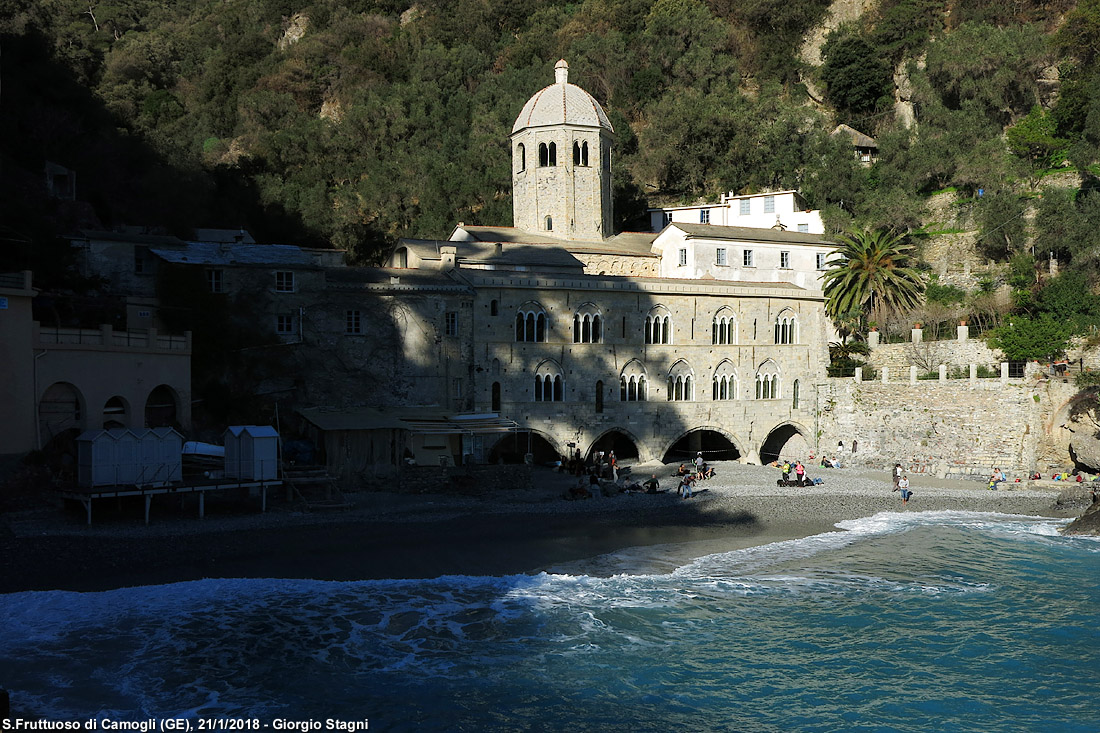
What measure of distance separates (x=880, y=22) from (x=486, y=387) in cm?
4476

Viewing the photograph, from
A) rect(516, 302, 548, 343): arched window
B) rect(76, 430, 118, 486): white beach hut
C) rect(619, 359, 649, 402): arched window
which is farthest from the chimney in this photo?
rect(76, 430, 118, 486): white beach hut

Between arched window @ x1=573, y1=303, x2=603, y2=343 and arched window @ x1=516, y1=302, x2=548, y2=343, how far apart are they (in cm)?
139

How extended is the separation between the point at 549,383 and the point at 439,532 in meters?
12.1

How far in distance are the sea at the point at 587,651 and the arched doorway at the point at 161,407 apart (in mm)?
11274

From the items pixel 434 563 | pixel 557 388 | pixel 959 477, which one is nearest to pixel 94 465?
pixel 434 563

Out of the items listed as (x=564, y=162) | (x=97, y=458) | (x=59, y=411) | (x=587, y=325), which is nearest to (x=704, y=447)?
(x=587, y=325)

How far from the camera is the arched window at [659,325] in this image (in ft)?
125

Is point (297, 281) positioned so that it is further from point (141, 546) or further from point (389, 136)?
point (389, 136)

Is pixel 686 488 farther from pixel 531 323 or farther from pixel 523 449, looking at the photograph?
pixel 531 323

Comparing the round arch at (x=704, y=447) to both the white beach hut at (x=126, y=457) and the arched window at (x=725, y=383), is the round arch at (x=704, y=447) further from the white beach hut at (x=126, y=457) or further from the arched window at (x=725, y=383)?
the white beach hut at (x=126, y=457)

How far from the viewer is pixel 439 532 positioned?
2523 cm

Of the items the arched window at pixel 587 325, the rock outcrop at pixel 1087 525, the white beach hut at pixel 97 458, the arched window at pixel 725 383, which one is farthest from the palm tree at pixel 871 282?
the white beach hut at pixel 97 458

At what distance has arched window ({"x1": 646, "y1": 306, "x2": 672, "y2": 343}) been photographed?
1503 inches

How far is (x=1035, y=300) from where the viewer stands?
3875 cm
